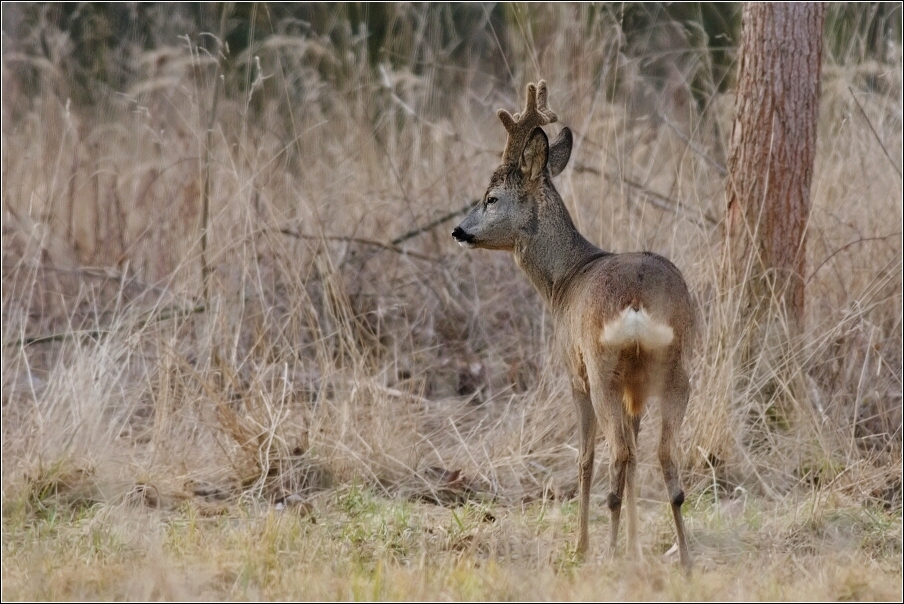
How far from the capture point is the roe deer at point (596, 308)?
4414mm

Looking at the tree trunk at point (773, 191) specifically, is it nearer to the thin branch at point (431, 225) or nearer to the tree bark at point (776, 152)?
the tree bark at point (776, 152)

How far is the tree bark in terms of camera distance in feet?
20.6

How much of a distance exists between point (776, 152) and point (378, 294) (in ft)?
8.88

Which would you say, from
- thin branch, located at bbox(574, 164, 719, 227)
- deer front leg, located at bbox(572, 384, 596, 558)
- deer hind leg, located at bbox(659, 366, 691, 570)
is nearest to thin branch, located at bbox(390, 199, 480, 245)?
thin branch, located at bbox(574, 164, 719, 227)

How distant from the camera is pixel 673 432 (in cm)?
454

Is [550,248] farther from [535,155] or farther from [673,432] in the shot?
[673,432]

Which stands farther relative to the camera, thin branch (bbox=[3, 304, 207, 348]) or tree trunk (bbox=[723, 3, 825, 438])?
thin branch (bbox=[3, 304, 207, 348])

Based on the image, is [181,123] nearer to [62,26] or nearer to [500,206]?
[500,206]

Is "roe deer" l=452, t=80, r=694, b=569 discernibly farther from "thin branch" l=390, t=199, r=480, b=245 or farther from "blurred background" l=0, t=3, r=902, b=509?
"thin branch" l=390, t=199, r=480, b=245

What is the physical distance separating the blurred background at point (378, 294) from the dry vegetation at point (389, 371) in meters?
0.02

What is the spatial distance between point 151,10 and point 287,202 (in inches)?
137

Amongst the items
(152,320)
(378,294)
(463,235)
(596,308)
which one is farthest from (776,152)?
(152,320)

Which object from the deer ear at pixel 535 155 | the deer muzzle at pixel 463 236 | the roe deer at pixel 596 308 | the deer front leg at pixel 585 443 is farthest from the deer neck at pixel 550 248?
the deer front leg at pixel 585 443

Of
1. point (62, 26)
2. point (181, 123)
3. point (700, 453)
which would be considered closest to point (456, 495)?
point (700, 453)
